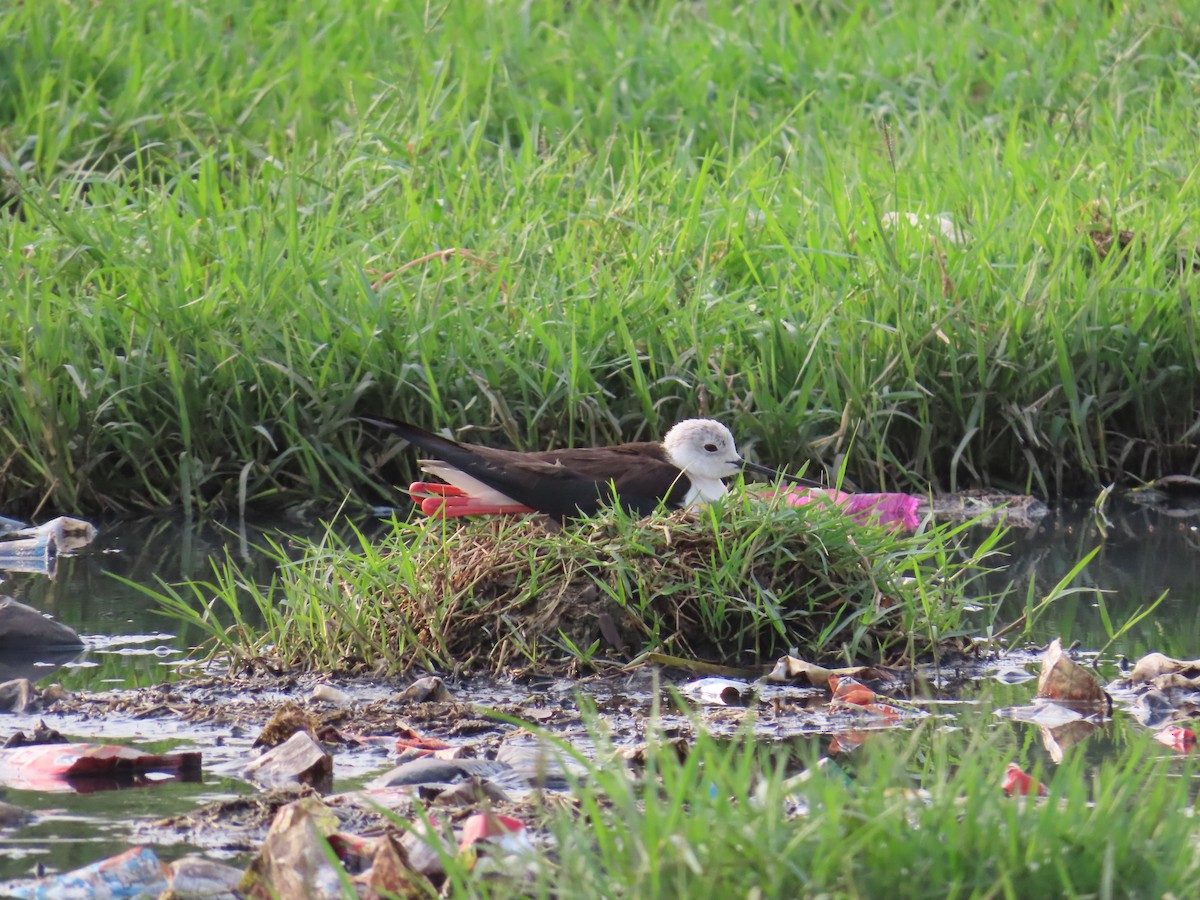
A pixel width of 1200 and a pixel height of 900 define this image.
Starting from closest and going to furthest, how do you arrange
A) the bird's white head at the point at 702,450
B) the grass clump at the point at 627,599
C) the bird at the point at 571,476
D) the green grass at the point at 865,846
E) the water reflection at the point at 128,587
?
the green grass at the point at 865,846, the grass clump at the point at 627,599, the water reflection at the point at 128,587, the bird at the point at 571,476, the bird's white head at the point at 702,450

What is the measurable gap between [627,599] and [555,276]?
2688mm

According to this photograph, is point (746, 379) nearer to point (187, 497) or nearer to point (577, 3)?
point (187, 497)

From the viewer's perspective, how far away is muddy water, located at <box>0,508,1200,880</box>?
3.41m

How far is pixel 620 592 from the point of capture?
15.0ft

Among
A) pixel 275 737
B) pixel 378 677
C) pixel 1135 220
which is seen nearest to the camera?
pixel 275 737

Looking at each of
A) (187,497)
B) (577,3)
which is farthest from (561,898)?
(577,3)

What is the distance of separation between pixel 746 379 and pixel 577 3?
4.81 m

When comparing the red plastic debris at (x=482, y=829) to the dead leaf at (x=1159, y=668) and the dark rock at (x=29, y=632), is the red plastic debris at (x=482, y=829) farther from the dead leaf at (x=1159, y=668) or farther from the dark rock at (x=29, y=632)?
the dark rock at (x=29, y=632)

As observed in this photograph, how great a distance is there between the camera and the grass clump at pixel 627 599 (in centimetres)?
459

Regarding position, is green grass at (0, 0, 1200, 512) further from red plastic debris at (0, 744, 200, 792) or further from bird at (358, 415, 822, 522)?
red plastic debris at (0, 744, 200, 792)

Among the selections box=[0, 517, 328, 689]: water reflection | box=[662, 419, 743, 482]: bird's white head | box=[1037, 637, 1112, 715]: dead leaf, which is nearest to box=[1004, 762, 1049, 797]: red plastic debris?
box=[1037, 637, 1112, 715]: dead leaf

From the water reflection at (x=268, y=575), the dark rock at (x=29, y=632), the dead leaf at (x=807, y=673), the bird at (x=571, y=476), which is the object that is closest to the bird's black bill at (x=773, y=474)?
the bird at (x=571, y=476)

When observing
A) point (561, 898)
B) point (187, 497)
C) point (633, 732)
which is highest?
point (561, 898)

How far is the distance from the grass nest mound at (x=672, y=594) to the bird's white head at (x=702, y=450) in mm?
539
